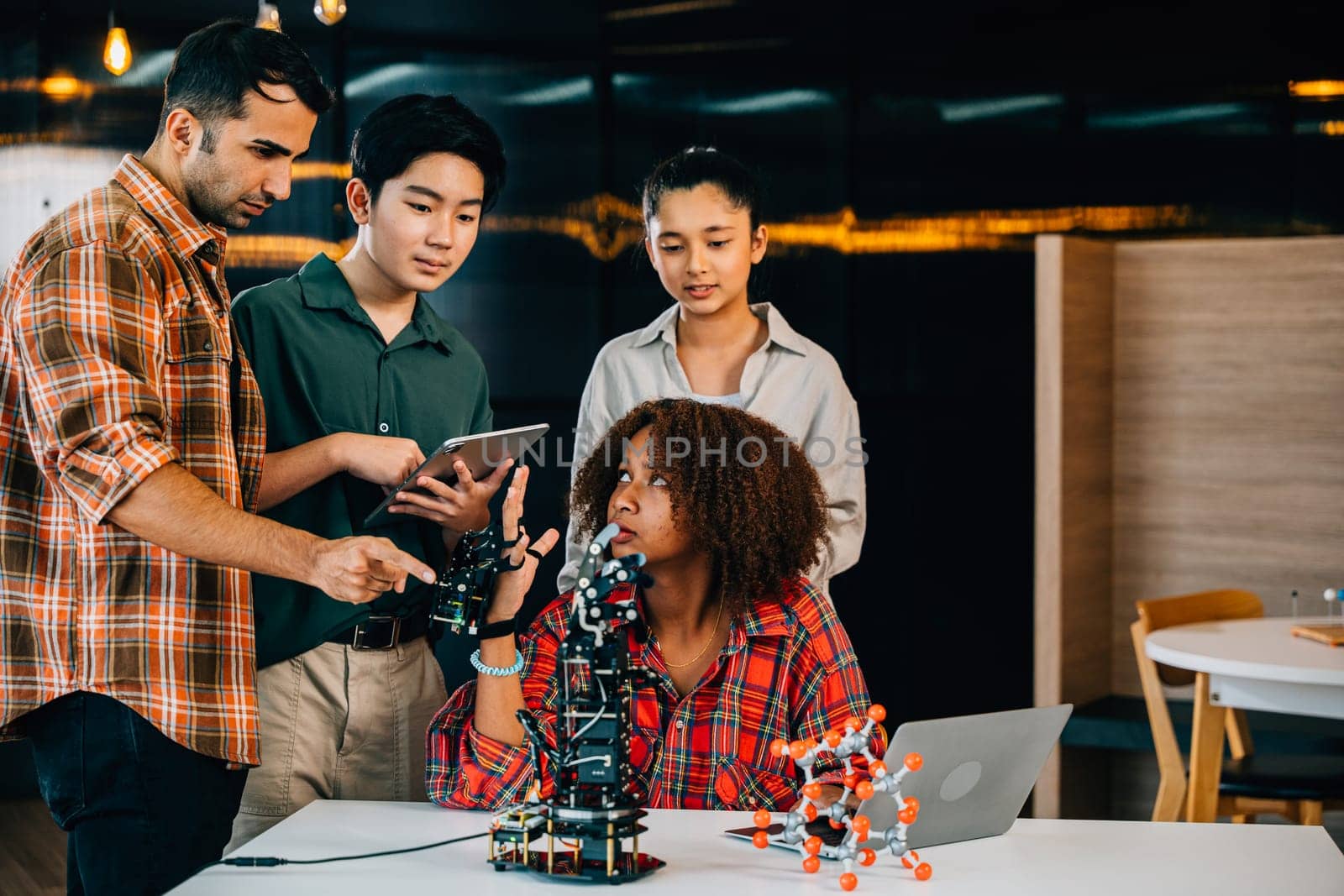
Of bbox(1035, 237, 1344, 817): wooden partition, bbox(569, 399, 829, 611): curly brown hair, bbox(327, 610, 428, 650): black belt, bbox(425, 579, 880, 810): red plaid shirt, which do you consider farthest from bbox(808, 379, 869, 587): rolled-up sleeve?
bbox(1035, 237, 1344, 817): wooden partition

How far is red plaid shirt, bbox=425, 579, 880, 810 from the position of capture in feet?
6.96

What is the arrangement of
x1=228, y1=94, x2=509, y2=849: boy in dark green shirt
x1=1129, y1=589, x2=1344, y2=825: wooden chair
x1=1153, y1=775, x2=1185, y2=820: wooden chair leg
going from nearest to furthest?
x1=228, y1=94, x2=509, y2=849: boy in dark green shirt < x1=1129, y1=589, x2=1344, y2=825: wooden chair < x1=1153, y1=775, x2=1185, y2=820: wooden chair leg

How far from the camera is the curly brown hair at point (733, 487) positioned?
7.62ft

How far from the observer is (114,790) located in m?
1.99

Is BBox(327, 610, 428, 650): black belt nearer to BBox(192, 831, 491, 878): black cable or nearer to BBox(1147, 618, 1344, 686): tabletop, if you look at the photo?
BBox(192, 831, 491, 878): black cable

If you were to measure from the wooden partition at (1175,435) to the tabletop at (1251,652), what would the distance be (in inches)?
25.7

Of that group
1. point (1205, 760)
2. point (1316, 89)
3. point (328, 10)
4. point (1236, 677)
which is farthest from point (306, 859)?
point (1316, 89)

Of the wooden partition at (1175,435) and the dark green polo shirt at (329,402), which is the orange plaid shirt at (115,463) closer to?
the dark green polo shirt at (329,402)

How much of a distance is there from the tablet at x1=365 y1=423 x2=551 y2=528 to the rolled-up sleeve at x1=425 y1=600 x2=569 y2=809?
331 millimetres

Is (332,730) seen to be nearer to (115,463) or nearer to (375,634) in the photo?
(375,634)

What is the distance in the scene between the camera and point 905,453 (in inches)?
193

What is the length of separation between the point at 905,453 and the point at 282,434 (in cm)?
279

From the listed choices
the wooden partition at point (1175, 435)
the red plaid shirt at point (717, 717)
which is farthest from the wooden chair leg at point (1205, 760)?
the red plaid shirt at point (717, 717)

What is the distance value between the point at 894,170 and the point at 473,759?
3270 mm
